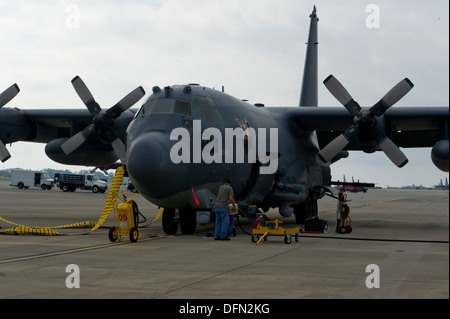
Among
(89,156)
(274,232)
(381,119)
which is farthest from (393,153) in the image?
A: (89,156)

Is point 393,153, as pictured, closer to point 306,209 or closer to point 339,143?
point 339,143

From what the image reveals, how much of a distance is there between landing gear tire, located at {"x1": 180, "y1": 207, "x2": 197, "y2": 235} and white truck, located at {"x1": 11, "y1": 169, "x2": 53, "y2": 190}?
60.0m

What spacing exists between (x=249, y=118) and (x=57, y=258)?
906 cm

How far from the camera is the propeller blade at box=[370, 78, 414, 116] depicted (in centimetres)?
1875

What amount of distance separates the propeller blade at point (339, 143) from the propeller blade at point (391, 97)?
3.26ft

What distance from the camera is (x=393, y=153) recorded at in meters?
18.9

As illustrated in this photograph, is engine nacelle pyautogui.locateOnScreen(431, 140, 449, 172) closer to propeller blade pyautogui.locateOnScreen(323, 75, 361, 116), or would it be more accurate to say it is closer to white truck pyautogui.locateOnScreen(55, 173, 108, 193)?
propeller blade pyautogui.locateOnScreen(323, 75, 361, 116)

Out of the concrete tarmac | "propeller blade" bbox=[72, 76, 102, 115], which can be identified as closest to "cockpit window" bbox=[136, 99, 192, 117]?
the concrete tarmac

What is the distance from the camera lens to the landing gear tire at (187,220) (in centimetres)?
1611

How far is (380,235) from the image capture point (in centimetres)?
1694

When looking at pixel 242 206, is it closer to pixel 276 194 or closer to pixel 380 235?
pixel 276 194

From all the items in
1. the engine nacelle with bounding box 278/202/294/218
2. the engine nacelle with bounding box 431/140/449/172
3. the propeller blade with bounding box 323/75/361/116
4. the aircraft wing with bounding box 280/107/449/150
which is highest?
the propeller blade with bounding box 323/75/361/116

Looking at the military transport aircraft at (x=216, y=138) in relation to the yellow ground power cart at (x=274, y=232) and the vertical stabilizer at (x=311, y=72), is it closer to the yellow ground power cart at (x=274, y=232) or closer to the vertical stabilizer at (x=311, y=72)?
the vertical stabilizer at (x=311, y=72)
